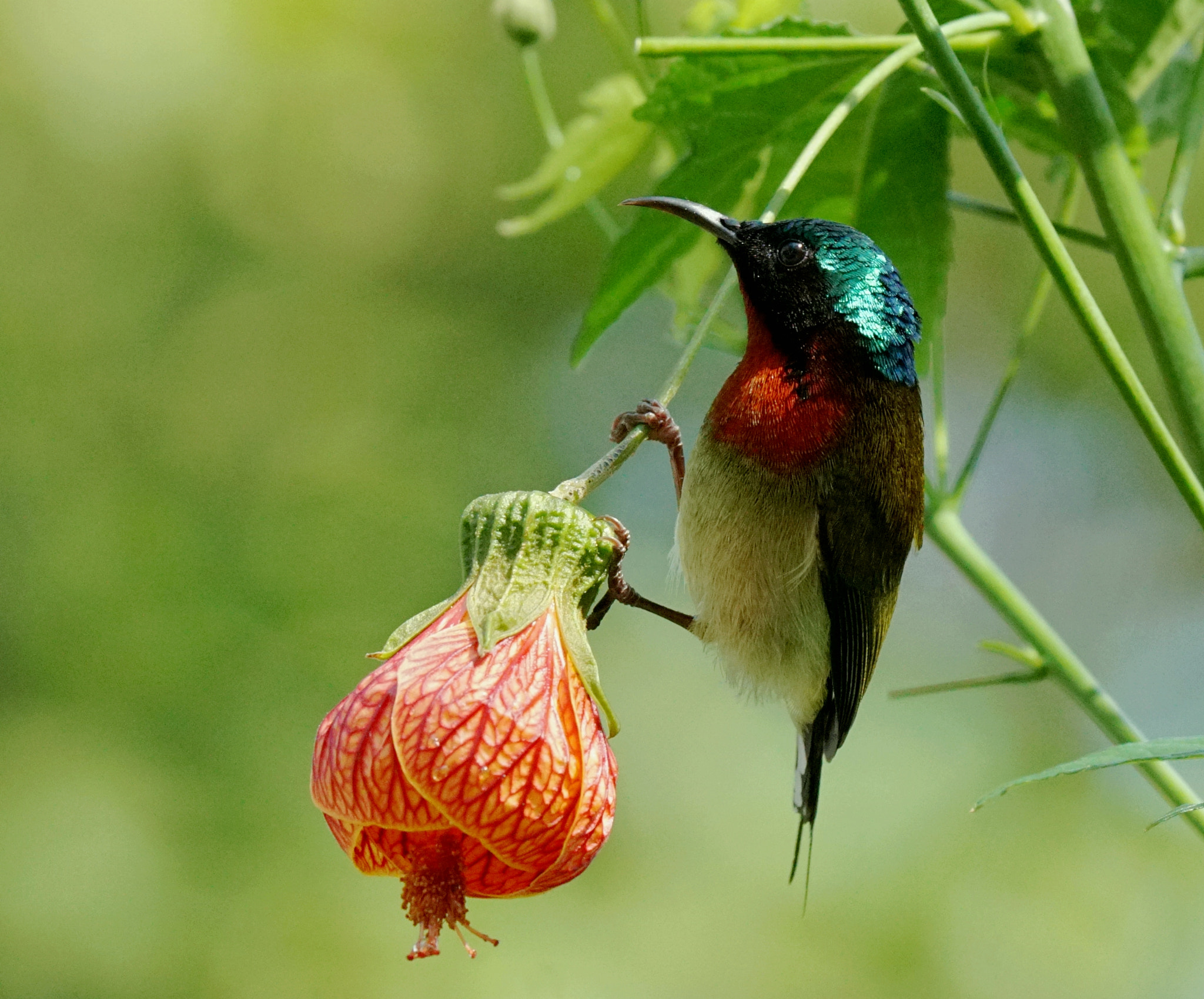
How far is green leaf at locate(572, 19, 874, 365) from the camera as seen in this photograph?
7.55ft

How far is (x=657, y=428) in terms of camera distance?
84.3 inches

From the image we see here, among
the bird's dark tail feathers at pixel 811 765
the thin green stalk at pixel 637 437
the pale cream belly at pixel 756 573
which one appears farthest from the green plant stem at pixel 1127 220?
the bird's dark tail feathers at pixel 811 765

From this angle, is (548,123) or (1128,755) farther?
(548,123)

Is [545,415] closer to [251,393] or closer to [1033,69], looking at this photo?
[251,393]

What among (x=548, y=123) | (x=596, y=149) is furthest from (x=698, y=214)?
(x=548, y=123)

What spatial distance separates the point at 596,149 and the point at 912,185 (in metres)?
0.66

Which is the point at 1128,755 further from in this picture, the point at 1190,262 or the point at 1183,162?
the point at 1183,162

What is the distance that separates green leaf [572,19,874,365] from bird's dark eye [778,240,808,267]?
36 centimetres

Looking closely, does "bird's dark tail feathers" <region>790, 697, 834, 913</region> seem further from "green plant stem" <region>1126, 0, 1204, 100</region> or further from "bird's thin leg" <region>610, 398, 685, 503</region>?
"green plant stem" <region>1126, 0, 1204, 100</region>

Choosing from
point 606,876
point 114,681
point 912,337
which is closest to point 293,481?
point 114,681

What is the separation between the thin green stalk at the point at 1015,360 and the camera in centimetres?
250

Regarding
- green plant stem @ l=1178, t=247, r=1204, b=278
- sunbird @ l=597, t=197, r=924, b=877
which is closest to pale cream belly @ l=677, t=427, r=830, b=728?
sunbird @ l=597, t=197, r=924, b=877

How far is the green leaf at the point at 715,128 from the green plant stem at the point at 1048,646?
73cm

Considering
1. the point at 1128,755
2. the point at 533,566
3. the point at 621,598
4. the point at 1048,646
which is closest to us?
the point at 1128,755
